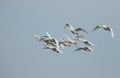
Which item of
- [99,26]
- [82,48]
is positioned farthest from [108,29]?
[82,48]

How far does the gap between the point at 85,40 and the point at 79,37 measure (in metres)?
2.83

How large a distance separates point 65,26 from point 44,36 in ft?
21.1

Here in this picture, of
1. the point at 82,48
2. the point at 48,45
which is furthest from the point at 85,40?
the point at 48,45

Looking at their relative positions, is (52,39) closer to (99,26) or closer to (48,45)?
(48,45)

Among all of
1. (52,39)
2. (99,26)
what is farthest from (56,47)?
(99,26)

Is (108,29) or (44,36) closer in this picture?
(108,29)

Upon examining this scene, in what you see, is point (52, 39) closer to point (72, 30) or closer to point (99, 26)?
point (72, 30)

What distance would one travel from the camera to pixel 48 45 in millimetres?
88750

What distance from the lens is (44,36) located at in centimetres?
8744

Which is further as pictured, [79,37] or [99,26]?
[79,37]

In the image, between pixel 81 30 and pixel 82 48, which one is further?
pixel 82 48

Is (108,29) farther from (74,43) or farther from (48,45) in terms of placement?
(48,45)

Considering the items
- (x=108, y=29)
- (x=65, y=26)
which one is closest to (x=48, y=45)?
(x=65, y=26)

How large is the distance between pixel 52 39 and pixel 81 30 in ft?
28.2
